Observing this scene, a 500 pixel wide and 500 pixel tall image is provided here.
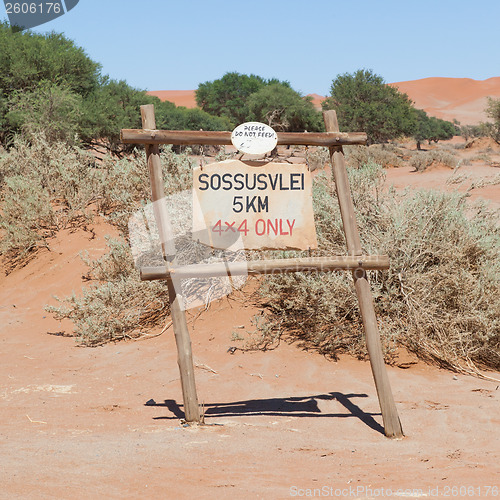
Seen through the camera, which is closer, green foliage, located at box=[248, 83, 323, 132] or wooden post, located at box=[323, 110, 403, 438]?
wooden post, located at box=[323, 110, 403, 438]

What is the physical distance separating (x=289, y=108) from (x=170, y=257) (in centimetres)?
2815

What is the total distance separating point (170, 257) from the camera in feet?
13.6

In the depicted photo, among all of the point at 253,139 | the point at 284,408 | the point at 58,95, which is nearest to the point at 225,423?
the point at 284,408

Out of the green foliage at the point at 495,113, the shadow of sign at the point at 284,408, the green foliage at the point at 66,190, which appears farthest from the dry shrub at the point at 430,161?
the shadow of sign at the point at 284,408

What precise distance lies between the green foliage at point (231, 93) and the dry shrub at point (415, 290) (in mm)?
38264

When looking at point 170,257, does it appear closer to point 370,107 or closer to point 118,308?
point 118,308

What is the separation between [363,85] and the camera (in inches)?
1299

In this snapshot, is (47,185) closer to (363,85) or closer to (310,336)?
(310,336)

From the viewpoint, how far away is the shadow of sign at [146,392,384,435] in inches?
183

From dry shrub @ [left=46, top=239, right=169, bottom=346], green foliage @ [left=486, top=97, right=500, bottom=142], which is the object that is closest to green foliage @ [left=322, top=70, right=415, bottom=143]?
green foliage @ [left=486, top=97, right=500, bottom=142]

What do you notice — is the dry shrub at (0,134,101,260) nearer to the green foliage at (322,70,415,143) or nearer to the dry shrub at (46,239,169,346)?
the dry shrub at (46,239,169,346)

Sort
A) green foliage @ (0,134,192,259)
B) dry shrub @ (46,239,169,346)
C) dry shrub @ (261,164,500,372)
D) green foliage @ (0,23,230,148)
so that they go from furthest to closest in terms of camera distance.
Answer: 1. green foliage @ (0,23,230,148)
2. green foliage @ (0,134,192,259)
3. dry shrub @ (46,239,169,346)
4. dry shrub @ (261,164,500,372)

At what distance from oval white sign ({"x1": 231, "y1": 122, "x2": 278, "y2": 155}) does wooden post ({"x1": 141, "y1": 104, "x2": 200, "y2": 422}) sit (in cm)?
57

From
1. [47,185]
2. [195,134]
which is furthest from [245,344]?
[47,185]
